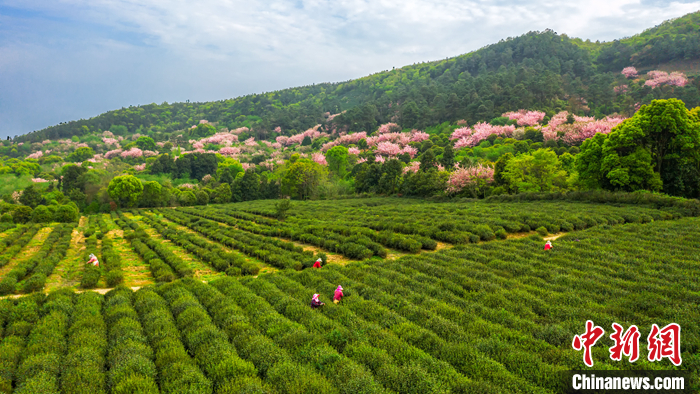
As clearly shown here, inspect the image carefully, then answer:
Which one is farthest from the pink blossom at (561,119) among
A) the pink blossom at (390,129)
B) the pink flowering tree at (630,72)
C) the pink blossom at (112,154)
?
the pink blossom at (112,154)

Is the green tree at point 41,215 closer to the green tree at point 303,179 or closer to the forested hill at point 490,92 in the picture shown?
the green tree at point 303,179

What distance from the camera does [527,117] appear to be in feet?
242

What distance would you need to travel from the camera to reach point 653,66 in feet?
333

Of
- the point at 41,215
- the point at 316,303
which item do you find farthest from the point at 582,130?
the point at 41,215

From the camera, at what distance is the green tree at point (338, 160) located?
75562mm

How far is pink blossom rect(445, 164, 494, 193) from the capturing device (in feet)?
139

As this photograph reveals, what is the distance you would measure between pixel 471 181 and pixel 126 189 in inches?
2511

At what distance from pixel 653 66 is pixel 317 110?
126 metres

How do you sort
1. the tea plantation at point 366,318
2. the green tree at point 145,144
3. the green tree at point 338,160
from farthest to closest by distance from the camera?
the green tree at point 145,144 → the green tree at point 338,160 → the tea plantation at point 366,318

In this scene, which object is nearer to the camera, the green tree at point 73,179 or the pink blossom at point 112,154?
the green tree at point 73,179

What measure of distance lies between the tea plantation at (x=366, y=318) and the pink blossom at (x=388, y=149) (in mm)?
59681

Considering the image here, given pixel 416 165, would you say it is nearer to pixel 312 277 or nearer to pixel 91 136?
pixel 312 277

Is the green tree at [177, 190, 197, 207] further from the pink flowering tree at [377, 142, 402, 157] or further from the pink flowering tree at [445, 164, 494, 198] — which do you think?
the pink flowering tree at [445, 164, 494, 198]

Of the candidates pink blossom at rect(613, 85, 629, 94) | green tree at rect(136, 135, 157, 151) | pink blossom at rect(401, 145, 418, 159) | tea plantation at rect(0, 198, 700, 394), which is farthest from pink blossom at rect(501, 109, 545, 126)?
green tree at rect(136, 135, 157, 151)
